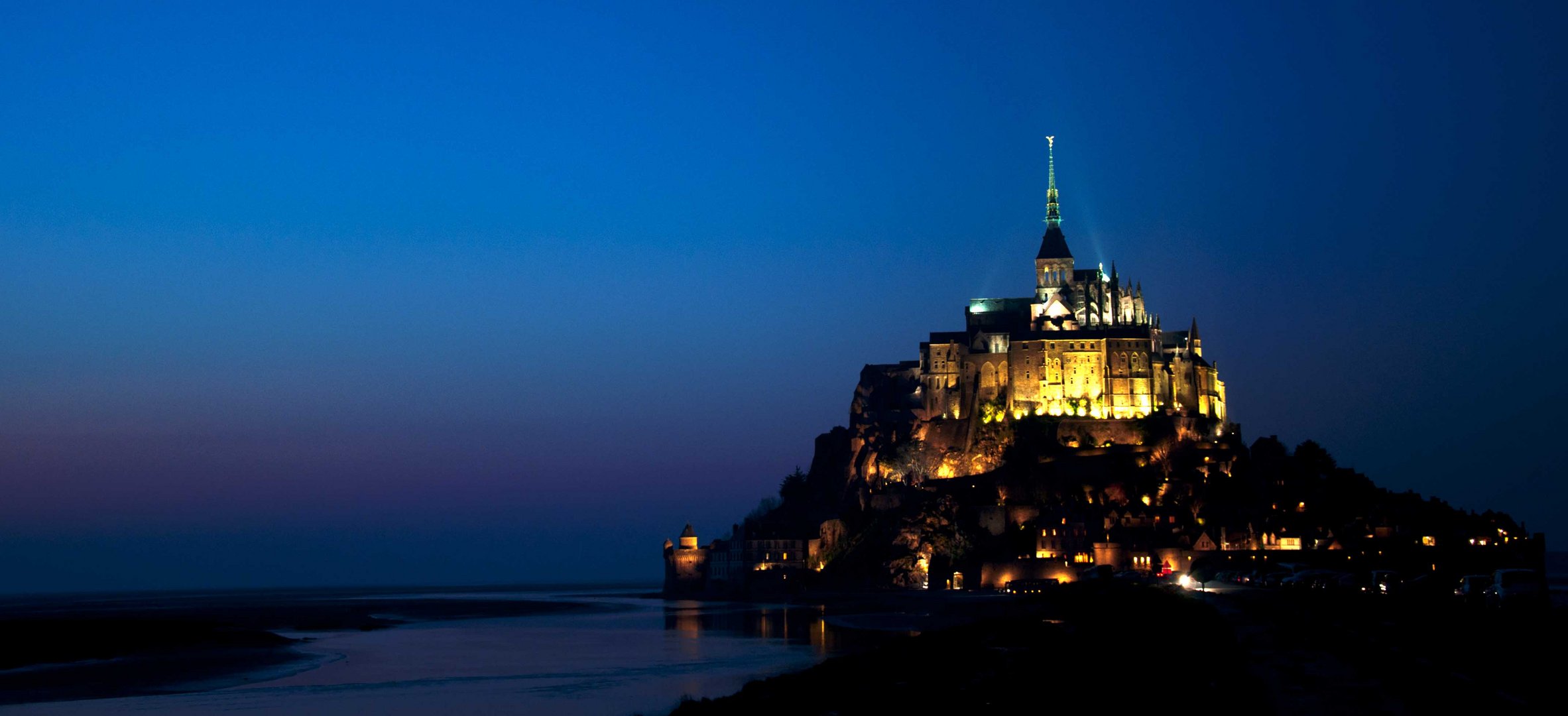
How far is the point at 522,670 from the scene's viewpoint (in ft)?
178

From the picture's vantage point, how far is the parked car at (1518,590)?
41469 millimetres

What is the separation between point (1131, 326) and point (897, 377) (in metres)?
25.5

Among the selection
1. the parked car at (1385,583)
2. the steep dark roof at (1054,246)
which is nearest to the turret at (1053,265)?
the steep dark roof at (1054,246)

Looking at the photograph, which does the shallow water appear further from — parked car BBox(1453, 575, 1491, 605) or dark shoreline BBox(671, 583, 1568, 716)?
parked car BBox(1453, 575, 1491, 605)

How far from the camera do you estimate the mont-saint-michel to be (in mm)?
105562

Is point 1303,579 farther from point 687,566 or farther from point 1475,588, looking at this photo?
point 687,566

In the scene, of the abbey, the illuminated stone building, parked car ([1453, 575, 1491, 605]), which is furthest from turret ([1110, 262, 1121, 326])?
parked car ([1453, 575, 1491, 605])

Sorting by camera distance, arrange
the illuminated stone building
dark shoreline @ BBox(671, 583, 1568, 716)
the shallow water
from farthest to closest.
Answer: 1. the illuminated stone building
2. the shallow water
3. dark shoreline @ BBox(671, 583, 1568, 716)

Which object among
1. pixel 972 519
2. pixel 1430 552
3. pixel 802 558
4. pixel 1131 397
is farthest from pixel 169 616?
pixel 1430 552

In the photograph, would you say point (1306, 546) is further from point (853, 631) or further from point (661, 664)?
point (661, 664)

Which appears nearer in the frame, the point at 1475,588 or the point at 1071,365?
the point at 1475,588

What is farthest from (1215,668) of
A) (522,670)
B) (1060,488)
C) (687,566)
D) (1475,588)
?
(687,566)

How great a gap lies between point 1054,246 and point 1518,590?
11121 cm

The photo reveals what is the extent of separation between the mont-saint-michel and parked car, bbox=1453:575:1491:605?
36470mm
